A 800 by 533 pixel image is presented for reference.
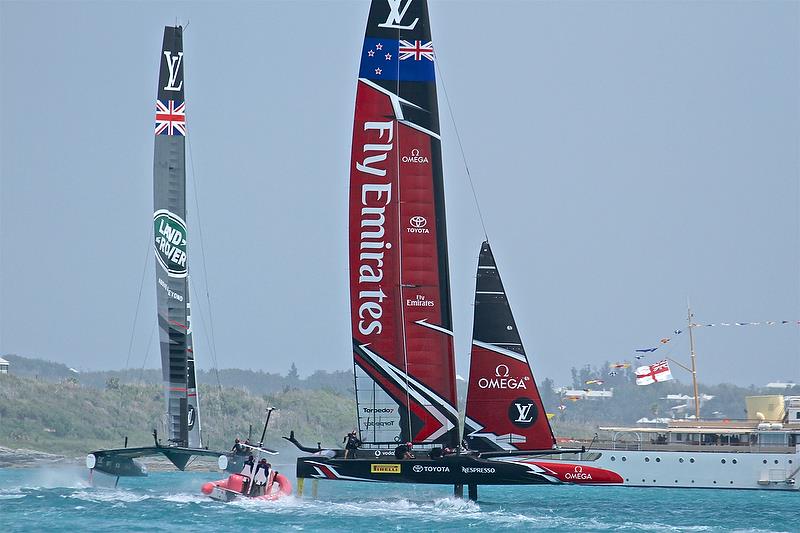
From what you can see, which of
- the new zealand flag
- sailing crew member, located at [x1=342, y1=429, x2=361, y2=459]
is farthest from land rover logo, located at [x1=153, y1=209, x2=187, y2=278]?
sailing crew member, located at [x1=342, y1=429, x2=361, y2=459]

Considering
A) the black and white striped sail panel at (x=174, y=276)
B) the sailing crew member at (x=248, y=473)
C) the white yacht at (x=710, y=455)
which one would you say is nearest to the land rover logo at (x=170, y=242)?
the black and white striped sail panel at (x=174, y=276)

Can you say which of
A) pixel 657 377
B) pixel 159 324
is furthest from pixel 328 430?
pixel 159 324

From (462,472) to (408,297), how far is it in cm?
443

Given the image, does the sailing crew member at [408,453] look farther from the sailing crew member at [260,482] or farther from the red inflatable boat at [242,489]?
the red inflatable boat at [242,489]

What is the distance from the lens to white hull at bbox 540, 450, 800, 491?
184 ft

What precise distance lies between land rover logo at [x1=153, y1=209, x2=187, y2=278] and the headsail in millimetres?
9962

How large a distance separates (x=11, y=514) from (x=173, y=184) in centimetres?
1162

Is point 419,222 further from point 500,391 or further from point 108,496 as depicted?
point 108,496

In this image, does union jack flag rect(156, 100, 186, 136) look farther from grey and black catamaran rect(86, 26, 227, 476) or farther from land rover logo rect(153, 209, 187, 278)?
land rover logo rect(153, 209, 187, 278)

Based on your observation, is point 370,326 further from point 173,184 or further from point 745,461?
point 745,461

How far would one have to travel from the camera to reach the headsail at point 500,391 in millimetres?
32750

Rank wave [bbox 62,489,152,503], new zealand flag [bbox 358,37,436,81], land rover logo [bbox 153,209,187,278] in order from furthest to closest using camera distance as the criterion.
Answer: land rover logo [bbox 153,209,187,278] → wave [bbox 62,489,152,503] → new zealand flag [bbox 358,37,436,81]

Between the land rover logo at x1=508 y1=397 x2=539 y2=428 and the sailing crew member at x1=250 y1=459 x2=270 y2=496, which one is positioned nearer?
the land rover logo at x1=508 y1=397 x2=539 y2=428

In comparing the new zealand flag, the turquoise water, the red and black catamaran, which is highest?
the new zealand flag
